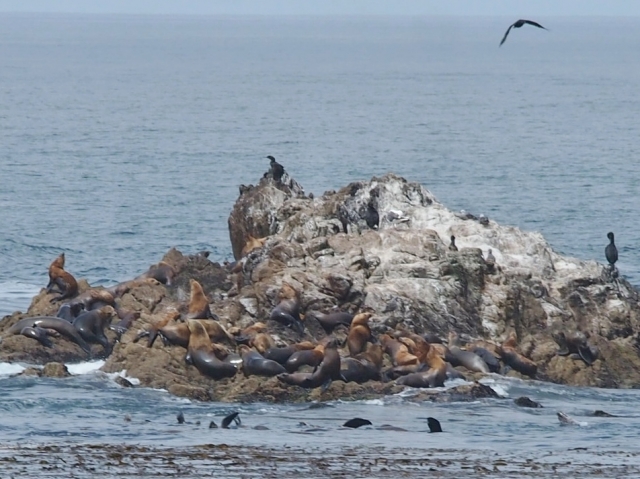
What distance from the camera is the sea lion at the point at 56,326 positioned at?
27938 millimetres

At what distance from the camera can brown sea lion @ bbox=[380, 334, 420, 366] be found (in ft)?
85.1

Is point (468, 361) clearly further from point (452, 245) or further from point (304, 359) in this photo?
point (452, 245)

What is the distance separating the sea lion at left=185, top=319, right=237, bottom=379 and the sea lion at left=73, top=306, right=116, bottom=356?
2609 millimetres

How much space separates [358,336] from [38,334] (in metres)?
6.11

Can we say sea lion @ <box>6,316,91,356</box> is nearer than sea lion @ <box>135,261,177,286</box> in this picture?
Yes

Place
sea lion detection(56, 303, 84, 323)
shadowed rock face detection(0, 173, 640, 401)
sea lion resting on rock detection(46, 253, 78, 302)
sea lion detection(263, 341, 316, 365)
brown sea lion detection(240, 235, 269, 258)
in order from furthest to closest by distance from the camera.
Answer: brown sea lion detection(240, 235, 269, 258)
sea lion resting on rock detection(46, 253, 78, 302)
sea lion detection(56, 303, 84, 323)
shadowed rock face detection(0, 173, 640, 401)
sea lion detection(263, 341, 316, 365)

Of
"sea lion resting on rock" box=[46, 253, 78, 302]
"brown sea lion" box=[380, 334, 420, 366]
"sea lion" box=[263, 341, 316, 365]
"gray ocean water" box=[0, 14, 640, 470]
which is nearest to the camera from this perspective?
"gray ocean water" box=[0, 14, 640, 470]

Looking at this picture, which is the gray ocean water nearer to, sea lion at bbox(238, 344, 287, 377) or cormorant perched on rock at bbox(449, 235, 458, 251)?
sea lion at bbox(238, 344, 287, 377)

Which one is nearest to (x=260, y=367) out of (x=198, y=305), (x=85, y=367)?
(x=198, y=305)

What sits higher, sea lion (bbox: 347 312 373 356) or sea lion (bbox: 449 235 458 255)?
sea lion (bbox: 449 235 458 255)

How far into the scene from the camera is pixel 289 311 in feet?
90.7

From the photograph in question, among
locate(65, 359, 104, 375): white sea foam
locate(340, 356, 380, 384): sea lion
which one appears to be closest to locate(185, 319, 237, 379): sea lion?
locate(340, 356, 380, 384): sea lion

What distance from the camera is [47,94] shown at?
105 meters

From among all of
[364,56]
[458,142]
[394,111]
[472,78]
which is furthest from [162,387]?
[364,56]
